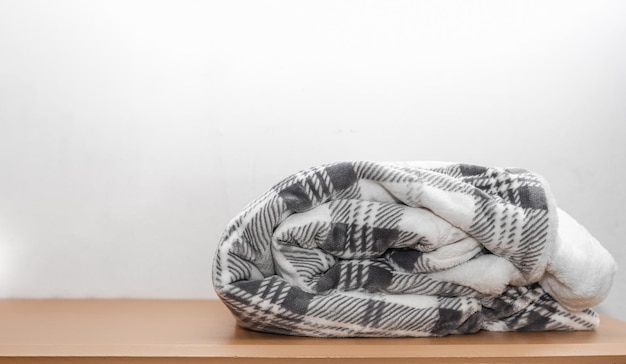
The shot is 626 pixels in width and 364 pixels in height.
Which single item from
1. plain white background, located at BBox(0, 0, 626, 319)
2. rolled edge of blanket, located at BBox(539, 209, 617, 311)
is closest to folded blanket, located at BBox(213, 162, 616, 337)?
rolled edge of blanket, located at BBox(539, 209, 617, 311)

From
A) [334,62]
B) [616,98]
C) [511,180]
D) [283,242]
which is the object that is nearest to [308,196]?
[283,242]

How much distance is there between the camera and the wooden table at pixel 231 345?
54 cm

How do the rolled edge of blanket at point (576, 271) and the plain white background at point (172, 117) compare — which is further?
the plain white background at point (172, 117)

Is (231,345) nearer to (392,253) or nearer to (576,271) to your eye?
(392,253)

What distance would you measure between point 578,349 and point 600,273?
11cm

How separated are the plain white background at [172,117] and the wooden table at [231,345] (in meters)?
0.17

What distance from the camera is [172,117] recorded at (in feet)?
2.92

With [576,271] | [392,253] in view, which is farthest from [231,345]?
[576,271]

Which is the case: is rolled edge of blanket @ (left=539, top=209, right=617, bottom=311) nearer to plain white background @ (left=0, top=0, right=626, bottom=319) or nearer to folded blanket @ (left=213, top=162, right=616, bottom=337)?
folded blanket @ (left=213, top=162, right=616, bottom=337)

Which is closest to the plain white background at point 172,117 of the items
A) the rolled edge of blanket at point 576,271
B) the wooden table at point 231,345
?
the wooden table at point 231,345

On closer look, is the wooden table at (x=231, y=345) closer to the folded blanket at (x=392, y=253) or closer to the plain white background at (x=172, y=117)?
the folded blanket at (x=392, y=253)

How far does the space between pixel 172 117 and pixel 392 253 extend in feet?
1.39

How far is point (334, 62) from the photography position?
90 centimetres

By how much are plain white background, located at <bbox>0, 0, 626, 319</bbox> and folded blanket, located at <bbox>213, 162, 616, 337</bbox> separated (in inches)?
10.1
